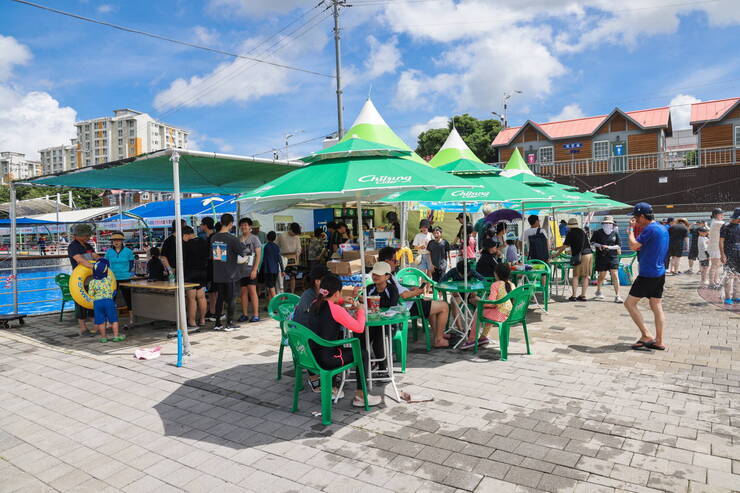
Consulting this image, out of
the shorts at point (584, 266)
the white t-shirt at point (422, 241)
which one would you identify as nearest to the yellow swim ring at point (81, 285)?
the white t-shirt at point (422, 241)

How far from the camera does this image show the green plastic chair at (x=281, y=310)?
4867 millimetres

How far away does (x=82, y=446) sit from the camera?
11.7 feet

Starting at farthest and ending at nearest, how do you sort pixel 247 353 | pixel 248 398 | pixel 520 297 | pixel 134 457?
pixel 247 353 → pixel 520 297 → pixel 248 398 → pixel 134 457

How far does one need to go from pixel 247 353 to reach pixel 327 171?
10.2 feet

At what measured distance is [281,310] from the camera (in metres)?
5.02

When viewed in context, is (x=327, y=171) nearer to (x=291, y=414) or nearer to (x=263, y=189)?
(x=263, y=189)

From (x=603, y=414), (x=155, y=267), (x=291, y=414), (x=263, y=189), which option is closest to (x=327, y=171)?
(x=263, y=189)

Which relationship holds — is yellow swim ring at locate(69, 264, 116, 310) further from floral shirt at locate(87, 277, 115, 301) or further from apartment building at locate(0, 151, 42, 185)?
apartment building at locate(0, 151, 42, 185)

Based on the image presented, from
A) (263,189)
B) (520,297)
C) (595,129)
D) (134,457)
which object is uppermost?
(595,129)

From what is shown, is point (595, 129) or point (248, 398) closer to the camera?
point (248, 398)

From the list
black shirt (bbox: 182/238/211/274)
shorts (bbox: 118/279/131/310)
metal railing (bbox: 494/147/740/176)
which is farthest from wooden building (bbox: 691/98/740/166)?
shorts (bbox: 118/279/131/310)

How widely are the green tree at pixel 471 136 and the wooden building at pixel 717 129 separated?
17.5 m

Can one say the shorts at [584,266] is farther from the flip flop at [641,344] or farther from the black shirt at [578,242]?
the flip flop at [641,344]

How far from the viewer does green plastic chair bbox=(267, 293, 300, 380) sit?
192 inches
